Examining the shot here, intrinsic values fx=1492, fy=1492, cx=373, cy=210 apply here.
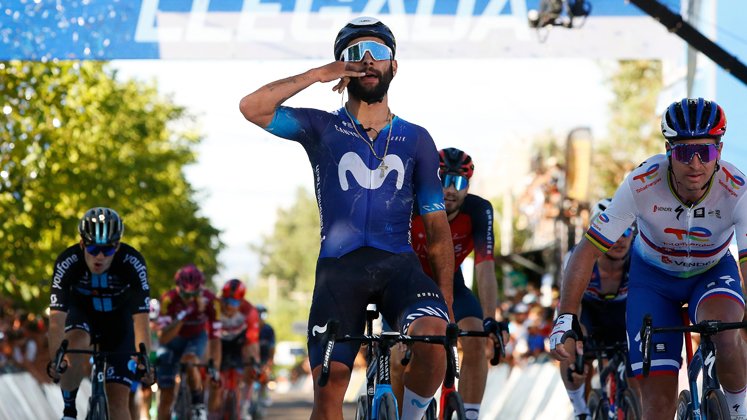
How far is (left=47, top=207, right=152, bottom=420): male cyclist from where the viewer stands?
37.6 ft

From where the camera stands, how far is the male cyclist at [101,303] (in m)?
11.5

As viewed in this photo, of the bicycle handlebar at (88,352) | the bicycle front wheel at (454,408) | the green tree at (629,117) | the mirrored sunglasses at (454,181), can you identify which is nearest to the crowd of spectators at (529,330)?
the bicycle handlebar at (88,352)

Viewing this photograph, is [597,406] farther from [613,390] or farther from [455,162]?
[455,162]

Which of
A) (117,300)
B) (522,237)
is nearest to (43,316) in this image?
(117,300)

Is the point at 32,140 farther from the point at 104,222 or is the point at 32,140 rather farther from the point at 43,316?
the point at 104,222

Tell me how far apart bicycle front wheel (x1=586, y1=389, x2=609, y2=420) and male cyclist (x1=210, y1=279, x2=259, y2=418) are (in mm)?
9709

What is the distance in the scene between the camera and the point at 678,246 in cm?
826

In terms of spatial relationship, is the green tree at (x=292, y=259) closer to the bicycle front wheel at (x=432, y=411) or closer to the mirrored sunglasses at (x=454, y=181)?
the mirrored sunglasses at (x=454, y=181)

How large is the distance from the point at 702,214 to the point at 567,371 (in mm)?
4273

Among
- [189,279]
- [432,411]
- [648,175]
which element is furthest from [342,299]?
[189,279]

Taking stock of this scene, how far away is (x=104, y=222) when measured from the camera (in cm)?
1148

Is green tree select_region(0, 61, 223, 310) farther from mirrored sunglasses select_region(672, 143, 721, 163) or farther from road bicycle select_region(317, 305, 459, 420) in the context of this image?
mirrored sunglasses select_region(672, 143, 721, 163)

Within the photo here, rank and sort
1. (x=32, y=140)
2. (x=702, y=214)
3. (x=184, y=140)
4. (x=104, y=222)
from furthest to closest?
1. (x=184, y=140)
2. (x=32, y=140)
3. (x=104, y=222)
4. (x=702, y=214)

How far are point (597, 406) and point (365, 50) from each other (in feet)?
17.2
